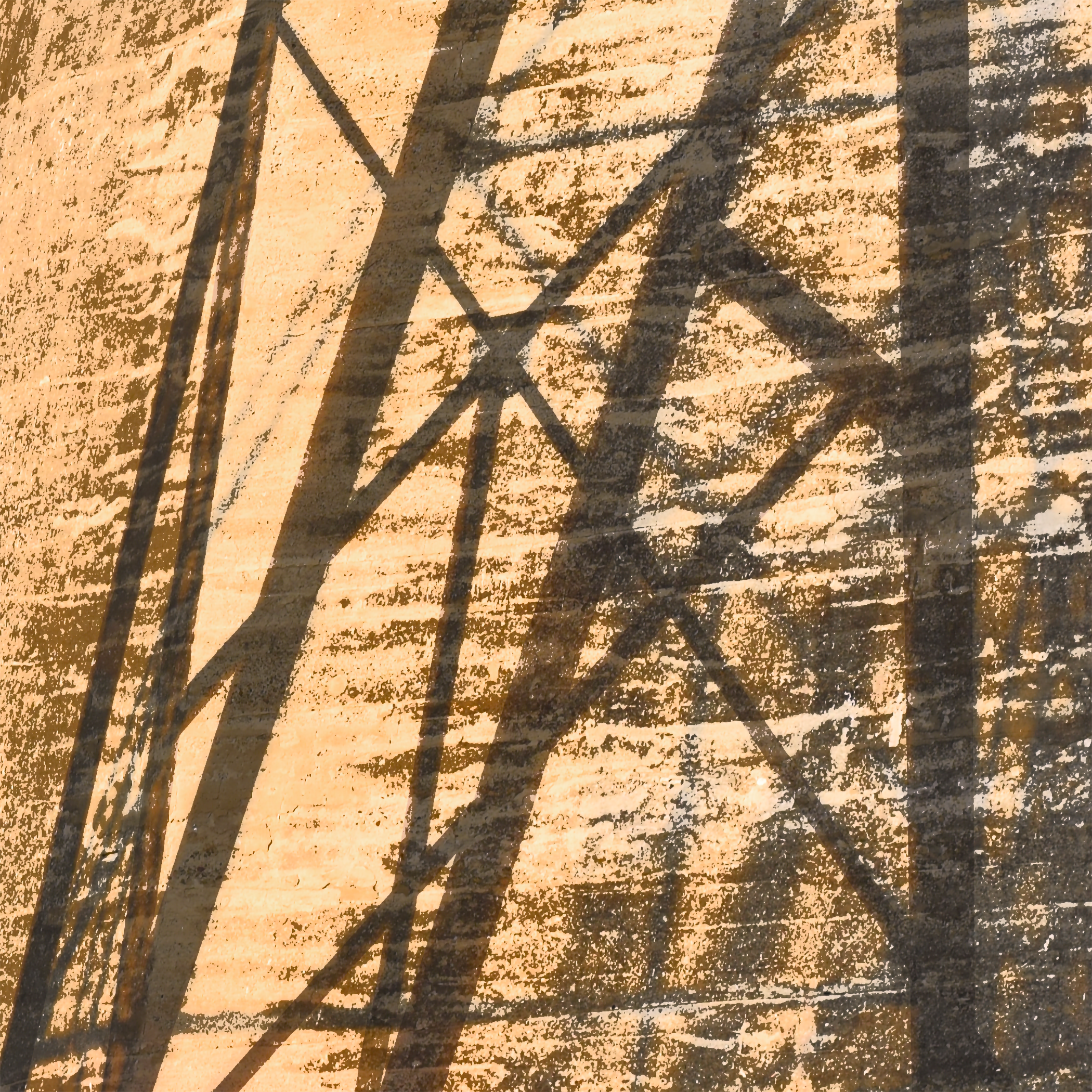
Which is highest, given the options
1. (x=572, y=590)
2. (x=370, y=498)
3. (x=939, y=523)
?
(x=370, y=498)

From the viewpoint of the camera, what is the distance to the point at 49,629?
330cm

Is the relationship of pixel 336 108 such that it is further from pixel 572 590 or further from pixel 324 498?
pixel 572 590

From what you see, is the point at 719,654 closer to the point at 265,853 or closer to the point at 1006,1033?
the point at 1006,1033

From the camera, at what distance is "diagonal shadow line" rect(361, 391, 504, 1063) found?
2793 mm

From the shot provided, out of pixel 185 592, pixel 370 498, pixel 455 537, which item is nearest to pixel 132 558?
pixel 185 592

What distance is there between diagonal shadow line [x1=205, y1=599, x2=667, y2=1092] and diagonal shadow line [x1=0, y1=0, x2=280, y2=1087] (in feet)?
2.33

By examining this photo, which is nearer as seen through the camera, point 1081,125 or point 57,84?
point 1081,125

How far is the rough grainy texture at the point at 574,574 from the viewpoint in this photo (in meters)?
2.58

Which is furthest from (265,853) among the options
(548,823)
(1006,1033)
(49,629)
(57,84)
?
(57,84)

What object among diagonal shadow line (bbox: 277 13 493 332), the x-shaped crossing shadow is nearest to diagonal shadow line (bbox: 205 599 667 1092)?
the x-shaped crossing shadow

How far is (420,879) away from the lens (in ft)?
9.23

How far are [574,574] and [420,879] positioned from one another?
36.3 inches

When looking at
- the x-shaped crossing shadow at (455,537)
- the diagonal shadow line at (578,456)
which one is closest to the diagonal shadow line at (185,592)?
the x-shaped crossing shadow at (455,537)

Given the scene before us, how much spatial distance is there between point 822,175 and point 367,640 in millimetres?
1812
